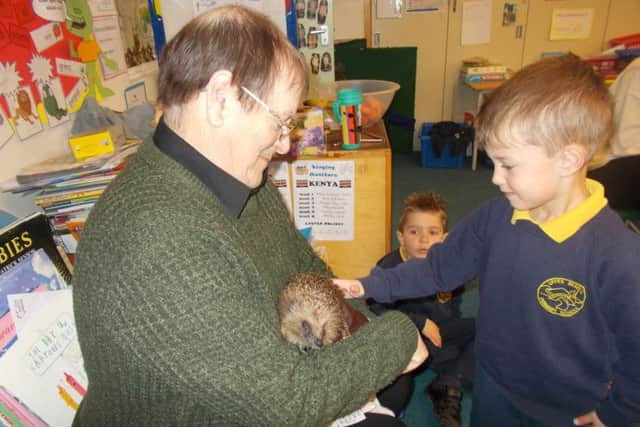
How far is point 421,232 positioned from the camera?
2.06 metres

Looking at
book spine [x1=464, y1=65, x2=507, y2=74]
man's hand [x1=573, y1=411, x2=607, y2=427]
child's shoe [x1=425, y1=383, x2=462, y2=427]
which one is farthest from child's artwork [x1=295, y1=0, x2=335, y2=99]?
book spine [x1=464, y1=65, x2=507, y2=74]

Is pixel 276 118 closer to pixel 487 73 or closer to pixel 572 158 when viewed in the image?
pixel 572 158

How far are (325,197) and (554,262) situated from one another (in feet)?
3.99

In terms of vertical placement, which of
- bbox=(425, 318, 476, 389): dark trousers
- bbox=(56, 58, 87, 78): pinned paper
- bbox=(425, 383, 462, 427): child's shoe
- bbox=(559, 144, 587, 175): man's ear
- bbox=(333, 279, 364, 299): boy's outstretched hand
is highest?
bbox=(56, 58, 87, 78): pinned paper

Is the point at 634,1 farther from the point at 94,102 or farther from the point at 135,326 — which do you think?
the point at 135,326

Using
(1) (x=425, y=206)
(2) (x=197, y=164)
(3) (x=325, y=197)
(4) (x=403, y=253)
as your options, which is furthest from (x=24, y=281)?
(1) (x=425, y=206)

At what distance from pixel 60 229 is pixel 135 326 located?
89 cm

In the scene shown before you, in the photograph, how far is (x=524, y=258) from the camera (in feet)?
3.62

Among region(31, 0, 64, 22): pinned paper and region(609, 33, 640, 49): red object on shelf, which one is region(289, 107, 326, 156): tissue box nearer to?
region(31, 0, 64, 22): pinned paper

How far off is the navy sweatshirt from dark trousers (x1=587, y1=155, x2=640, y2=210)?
8.88 ft

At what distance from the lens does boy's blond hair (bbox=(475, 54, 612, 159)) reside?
0.94 meters

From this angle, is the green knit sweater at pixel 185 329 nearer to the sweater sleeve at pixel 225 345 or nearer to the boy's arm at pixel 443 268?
the sweater sleeve at pixel 225 345

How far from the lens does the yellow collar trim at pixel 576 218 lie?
101 cm

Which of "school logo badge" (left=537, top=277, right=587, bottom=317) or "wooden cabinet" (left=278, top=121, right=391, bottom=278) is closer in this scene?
"school logo badge" (left=537, top=277, right=587, bottom=317)
